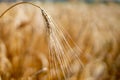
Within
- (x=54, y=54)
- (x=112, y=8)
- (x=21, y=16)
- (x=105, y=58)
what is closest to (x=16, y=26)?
(x=21, y=16)

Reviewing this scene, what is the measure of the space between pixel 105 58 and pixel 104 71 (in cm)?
17

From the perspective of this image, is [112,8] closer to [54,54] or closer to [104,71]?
[104,71]

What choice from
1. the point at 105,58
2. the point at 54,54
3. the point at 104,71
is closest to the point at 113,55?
the point at 105,58

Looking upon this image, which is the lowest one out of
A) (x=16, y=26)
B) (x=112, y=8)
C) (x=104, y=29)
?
(x=112, y=8)

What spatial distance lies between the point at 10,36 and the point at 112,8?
3.16m

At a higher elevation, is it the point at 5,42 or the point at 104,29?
the point at 5,42

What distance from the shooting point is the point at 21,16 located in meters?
1.76

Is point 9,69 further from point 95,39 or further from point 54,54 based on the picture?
point 95,39

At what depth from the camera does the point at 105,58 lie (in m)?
1.72

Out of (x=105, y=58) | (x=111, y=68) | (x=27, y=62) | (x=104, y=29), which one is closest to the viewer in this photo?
(x=27, y=62)

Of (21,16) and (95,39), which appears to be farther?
(95,39)

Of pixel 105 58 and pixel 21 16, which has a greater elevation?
pixel 21 16

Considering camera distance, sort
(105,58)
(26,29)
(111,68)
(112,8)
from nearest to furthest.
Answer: (111,68) < (105,58) < (26,29) < (112,8)

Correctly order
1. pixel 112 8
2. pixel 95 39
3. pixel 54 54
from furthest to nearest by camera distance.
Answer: pixel 112 8 → pixel 95 39 → pixel 54 54
